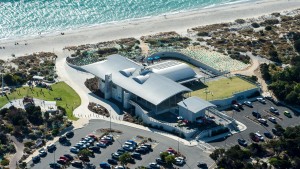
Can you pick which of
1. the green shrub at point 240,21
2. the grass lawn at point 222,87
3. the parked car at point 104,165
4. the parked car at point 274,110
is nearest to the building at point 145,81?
the grass lawn at point 222,87

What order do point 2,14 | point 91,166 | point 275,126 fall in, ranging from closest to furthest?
point 91,166, point 275,126, point 2,14

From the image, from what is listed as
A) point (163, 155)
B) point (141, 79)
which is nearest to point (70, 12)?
point (141, 79)

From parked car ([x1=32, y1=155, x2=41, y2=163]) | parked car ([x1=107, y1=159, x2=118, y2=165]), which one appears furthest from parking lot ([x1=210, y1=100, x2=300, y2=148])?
parked car ([x1=32, y1=155, x2=41, y2=163])

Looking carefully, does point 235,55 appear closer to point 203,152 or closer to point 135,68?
point 135,68

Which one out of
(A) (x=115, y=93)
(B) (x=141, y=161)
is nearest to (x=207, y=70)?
(A) (x=115, y=93)

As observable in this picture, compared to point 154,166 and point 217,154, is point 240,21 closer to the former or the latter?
point 217,154
